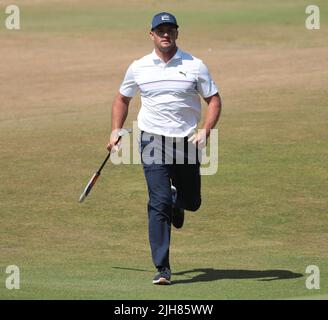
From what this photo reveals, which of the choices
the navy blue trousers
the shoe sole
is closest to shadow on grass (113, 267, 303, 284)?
the shoe sole

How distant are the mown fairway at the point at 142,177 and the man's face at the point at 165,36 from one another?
220 centimetres

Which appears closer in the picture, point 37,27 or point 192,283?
point 192,283

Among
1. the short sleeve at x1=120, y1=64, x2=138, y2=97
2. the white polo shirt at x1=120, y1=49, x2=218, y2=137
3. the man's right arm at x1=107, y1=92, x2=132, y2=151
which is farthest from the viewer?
the man's right arm at x1=107, y1=92, x2=132, y2=151

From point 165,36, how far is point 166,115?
0.74 metres

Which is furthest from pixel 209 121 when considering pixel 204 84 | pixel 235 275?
pixel 235 275

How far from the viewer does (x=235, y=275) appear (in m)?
11.9

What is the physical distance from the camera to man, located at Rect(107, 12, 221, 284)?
38.1ft

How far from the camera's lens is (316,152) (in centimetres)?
1892

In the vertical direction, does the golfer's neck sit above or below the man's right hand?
above

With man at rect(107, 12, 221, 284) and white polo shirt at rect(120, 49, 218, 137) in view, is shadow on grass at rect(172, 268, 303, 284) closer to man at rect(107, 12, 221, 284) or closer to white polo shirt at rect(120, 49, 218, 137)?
man at rect(107, 12, 221, 284)

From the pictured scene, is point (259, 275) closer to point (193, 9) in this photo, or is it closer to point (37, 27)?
point (37, 27)

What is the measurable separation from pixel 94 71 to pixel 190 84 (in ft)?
55.9

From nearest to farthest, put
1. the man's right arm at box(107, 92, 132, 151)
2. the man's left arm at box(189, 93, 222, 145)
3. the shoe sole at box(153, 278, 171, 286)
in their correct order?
the shoe sole at box(153, 278, 171, 286)
the man's left arm at box(189, 93, 222, 145)
the man's right arm at box(107, 92, 132, 151)
